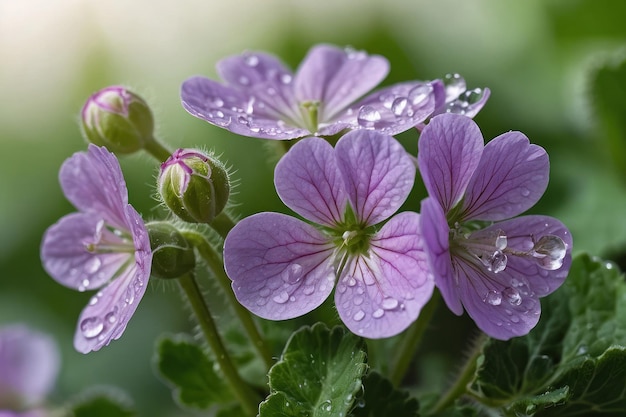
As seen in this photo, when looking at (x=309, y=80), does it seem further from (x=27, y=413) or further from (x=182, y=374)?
(x=27, y=413)

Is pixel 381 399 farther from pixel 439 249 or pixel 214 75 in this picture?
pixel 214 75

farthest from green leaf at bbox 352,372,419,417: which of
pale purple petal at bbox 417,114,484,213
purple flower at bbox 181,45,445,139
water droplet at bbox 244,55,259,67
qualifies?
water droplet at bbox 244,55,259,67

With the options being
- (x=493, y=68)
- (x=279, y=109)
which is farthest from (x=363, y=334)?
(x=493, y=68)

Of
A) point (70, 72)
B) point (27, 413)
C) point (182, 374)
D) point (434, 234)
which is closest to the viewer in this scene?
point (434, 234)

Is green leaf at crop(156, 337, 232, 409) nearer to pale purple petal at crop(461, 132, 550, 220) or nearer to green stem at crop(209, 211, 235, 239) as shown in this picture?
green stem at crop(209, 211, 235, 239)

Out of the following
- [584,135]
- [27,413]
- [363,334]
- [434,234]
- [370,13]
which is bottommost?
[27,413]
